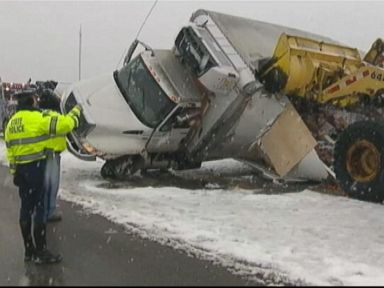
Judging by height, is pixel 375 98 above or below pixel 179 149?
above

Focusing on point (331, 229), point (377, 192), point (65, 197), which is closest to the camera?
point (331, 229)

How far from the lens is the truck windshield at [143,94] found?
11.0m

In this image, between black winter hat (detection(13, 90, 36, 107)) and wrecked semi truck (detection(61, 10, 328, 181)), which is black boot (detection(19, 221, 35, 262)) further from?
wrecked semi truck (detection(61, 10, 328, 181))

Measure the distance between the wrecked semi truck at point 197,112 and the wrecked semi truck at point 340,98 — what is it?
1.23ft

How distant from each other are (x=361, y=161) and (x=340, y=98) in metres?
1.13

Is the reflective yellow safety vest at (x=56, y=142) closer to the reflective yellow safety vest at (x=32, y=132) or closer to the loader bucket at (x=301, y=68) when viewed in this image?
the reflective yellow safety vest at (x=32, y=132)

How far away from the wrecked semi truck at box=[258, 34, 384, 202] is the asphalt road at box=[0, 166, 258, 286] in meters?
3.79

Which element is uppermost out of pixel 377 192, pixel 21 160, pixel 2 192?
pixel 21 160

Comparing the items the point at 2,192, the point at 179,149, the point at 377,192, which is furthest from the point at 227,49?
the point at 2,192

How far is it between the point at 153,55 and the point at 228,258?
603 cm

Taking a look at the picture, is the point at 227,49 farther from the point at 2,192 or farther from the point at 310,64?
the point at 2,192

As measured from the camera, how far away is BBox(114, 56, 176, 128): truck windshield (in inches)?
432

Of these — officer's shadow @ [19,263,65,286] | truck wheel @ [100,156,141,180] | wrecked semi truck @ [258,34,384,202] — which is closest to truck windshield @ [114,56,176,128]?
truck wheel @ [100,156,141,180]

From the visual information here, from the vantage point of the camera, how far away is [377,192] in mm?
8992
